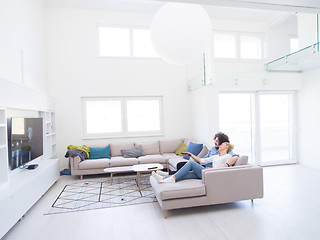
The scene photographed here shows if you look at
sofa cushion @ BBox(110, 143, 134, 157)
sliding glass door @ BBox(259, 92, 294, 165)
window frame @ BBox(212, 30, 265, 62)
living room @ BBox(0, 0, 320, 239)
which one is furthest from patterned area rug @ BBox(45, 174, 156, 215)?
window frame @ BBox(212, 30, 265, 62)

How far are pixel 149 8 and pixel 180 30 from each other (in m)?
4.39

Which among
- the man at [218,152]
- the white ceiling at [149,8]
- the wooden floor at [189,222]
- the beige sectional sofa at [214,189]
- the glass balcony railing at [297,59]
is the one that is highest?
the white ceiling at [149,8]

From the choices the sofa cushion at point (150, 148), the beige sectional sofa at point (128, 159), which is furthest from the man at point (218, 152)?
the sofa cushion at point (150, 148)

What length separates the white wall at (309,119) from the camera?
17.2 feet

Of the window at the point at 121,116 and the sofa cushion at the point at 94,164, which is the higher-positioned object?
the window at the point at 121,116

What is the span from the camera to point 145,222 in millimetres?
2832

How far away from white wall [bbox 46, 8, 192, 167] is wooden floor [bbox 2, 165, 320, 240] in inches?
102

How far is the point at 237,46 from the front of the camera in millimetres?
5703

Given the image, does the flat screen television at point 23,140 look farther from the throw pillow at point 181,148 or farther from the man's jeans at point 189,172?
the throw pillow at point 181,148

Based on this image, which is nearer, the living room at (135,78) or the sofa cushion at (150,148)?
the living room at (135,78)

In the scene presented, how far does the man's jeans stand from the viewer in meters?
3.33

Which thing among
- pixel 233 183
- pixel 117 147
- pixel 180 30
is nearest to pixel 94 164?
pixel 117 147

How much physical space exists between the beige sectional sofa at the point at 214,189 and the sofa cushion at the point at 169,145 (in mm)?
2682

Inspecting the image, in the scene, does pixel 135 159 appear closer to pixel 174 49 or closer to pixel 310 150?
pixel 174 49
